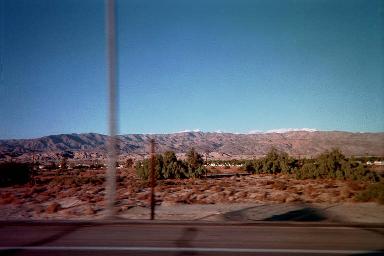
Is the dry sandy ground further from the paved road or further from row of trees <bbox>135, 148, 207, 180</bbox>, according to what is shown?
row of trees <bbox>135, 148, 207, 180</bbox>

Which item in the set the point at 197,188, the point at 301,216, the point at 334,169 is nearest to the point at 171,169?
the point at 197,188

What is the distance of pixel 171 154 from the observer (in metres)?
57.8

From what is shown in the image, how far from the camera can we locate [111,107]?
9.01 metres

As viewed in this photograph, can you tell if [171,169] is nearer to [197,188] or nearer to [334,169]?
[197,188]

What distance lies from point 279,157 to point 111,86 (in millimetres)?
61793

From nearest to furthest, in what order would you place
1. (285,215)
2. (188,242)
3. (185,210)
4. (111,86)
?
(188,242) < (111,86) < (285,215) < (185,210)

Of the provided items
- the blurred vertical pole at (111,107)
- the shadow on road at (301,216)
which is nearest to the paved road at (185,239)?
the blurred vertical pole at (111,107)

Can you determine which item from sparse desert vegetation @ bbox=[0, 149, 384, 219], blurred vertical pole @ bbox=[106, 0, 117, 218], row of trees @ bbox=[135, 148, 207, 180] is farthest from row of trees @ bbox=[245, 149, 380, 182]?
blurred vertical pole @ bbox=[106, 0, 117, 218]

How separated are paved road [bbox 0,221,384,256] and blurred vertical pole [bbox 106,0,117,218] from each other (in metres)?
0.81

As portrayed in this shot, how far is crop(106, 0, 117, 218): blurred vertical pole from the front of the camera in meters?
8.62

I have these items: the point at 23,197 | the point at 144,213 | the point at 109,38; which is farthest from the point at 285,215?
the point at 23,197

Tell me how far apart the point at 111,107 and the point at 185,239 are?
3.84 meters

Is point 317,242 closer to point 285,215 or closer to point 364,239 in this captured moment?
point 364,239

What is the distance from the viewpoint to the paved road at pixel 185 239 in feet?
20.2
